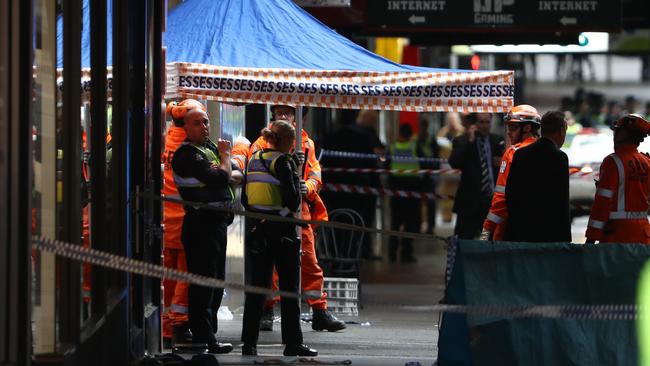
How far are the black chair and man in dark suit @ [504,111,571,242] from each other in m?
3.81

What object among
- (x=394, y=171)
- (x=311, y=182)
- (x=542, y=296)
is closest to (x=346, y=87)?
(x=311, y=182)

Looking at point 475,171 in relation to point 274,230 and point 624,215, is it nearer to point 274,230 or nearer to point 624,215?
point 624,215

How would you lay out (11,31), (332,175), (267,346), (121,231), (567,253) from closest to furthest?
1. (11,31)
2. (567,253)
3. (121,231)
4. (267,346)
5. (332,175)

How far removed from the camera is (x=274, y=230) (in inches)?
425

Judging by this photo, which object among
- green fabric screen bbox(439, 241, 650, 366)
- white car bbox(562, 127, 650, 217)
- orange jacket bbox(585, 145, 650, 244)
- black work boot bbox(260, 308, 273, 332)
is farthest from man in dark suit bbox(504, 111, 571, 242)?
white car bbox(562, 127, 650, 217)

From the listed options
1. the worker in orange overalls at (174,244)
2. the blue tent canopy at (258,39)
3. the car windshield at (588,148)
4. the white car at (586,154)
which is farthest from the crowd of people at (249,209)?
the car windshield at (588,148)

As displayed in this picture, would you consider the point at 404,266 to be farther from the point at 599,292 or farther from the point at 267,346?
the point at 599,292

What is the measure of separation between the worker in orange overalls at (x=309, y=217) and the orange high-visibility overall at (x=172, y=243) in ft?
2.20

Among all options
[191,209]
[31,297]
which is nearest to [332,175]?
[191,209]

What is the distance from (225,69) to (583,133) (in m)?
16.8

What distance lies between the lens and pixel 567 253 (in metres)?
8.74

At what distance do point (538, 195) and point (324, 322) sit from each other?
10.4 ft

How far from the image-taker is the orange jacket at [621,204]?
36.1 feet

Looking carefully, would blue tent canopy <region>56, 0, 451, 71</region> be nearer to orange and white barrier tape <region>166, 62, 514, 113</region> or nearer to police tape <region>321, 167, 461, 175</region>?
orange and white barrier tape <region>166, 62, 514, 113</region>
